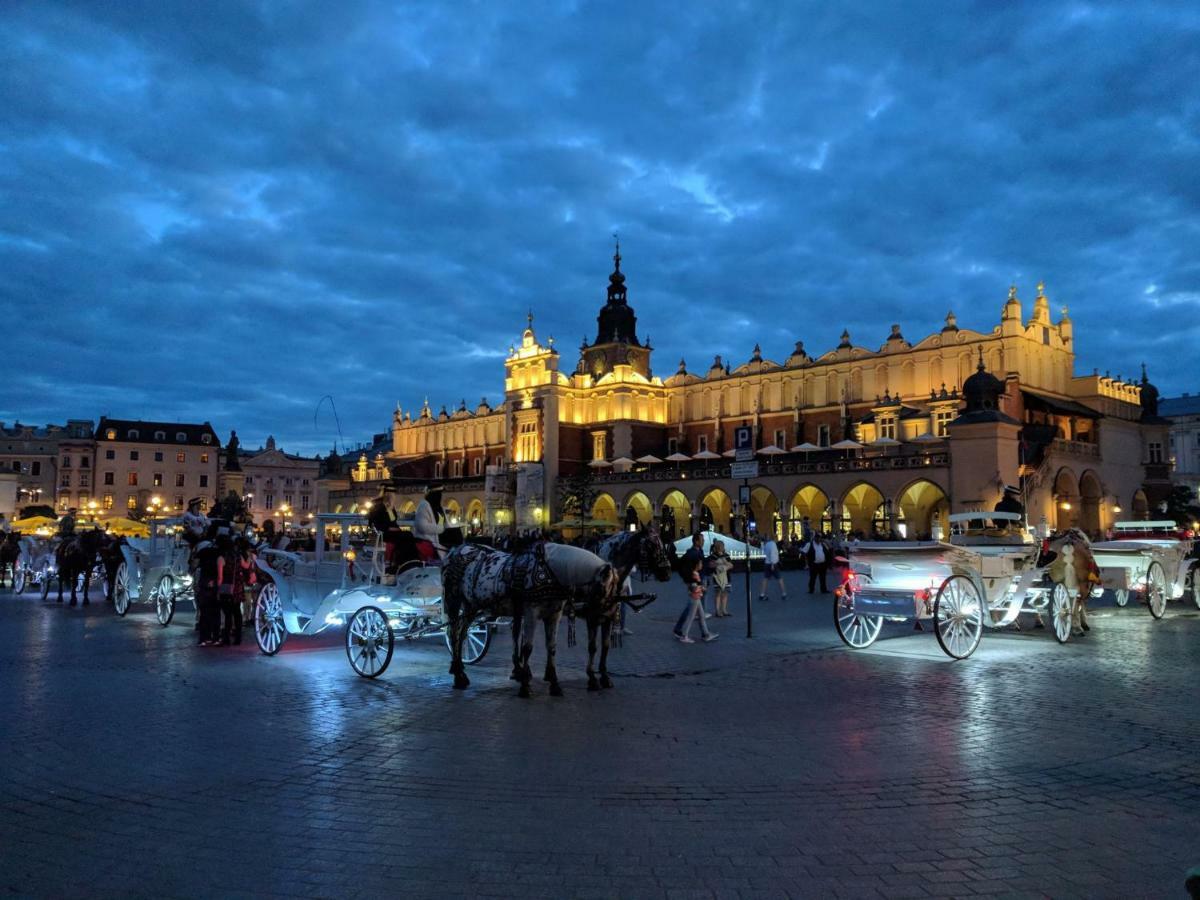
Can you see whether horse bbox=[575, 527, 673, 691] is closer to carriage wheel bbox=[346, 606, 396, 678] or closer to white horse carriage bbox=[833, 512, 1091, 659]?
carriage wheel bbox=[346, 606, 396, 678]

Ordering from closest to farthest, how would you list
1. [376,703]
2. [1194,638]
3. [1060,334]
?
[376,703] → [1194,638] → [1060,334]

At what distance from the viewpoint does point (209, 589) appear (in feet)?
46.3

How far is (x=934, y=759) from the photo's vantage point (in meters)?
6.97

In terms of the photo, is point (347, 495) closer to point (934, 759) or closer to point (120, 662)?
point (120, 662)

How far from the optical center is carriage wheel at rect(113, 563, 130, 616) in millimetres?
18828

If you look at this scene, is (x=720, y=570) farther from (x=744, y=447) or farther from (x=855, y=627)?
(x=855, y=627)

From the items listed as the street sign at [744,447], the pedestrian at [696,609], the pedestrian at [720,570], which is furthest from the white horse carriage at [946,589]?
the pedestrian at [720,570]

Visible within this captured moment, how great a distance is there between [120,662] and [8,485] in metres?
50.5

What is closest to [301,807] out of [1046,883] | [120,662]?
[1046,883]

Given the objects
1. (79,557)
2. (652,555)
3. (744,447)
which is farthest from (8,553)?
(652,555)

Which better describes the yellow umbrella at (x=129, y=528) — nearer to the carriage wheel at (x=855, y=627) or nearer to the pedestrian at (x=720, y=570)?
the pedestrian at (x=720, y=570)

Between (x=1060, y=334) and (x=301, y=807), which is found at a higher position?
(x=1060, y=334)

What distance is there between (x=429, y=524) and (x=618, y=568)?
2.49 meters

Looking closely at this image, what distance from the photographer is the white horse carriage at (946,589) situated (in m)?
12.5
